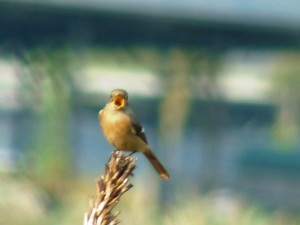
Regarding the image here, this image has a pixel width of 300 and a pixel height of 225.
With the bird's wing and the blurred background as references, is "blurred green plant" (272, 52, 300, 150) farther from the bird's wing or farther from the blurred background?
the bird's wing

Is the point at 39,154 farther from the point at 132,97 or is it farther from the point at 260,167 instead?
the point at 260,167

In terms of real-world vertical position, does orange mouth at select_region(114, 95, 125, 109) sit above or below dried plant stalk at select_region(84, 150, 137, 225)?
above

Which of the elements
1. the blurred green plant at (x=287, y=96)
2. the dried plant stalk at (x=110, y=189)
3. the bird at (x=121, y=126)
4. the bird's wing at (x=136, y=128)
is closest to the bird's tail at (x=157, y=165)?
the bird at (x=121, y=126)

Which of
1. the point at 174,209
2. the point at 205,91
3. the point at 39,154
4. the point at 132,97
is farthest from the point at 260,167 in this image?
the point at 174,209

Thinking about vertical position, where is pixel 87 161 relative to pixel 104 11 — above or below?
below

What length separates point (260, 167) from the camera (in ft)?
27.2

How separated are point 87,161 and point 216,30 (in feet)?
11.5

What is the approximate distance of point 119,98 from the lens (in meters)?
3.05

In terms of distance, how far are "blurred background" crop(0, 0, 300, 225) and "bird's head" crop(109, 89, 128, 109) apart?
2964 mm

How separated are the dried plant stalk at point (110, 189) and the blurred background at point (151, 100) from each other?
4.16 metres

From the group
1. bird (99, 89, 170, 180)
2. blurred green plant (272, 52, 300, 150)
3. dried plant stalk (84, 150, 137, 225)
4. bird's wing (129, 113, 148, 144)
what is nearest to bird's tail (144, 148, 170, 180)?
bird (99, 89, 170, 180)

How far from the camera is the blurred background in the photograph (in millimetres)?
6910

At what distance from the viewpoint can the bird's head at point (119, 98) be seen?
9.85 feet

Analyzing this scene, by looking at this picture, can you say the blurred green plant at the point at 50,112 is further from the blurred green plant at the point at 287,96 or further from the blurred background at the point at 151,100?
the blurred green plant at the point at 287,96
